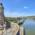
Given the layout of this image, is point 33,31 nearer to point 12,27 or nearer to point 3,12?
point 12,27

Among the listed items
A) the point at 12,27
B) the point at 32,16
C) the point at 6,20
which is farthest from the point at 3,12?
the point at 32,16

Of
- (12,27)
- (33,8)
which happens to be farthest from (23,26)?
(33,8)

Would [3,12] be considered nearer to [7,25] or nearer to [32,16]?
[7,25]

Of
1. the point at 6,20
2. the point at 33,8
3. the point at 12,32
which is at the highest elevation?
the point at 33,8

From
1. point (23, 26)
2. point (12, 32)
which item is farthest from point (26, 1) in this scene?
point (12, 32)

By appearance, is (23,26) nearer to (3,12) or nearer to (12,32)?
(12,32)

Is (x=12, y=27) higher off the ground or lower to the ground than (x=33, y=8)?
lower

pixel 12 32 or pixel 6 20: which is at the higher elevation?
pixel 6 20
